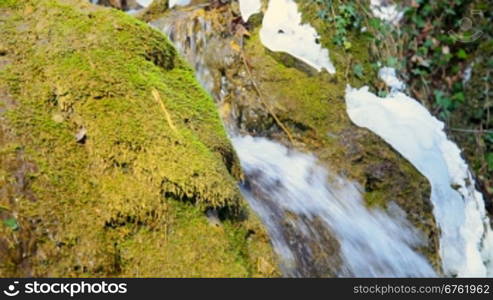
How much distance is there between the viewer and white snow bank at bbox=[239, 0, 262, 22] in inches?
211

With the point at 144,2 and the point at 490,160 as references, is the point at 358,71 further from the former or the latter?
the point at 144,2

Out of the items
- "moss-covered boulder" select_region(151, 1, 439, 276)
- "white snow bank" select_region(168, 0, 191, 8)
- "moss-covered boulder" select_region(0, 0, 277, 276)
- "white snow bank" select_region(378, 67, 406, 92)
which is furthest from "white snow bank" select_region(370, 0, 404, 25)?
"moss-covered boulder" select_region(0, 0, 277, 276)

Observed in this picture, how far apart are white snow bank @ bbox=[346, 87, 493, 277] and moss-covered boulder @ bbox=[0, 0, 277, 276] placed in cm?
216

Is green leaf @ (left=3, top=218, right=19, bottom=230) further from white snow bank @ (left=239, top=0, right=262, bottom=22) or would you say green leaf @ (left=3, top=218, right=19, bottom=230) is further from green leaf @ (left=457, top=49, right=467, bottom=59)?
green leaf @ (left=457, top=49, right=467, bottom=59)

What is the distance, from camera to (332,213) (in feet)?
11.8

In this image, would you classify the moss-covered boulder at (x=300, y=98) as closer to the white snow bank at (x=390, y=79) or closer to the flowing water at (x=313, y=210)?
the flowing water at (x=313, y=210)

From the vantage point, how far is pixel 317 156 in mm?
4281

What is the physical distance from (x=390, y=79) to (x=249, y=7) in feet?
→ 5.34

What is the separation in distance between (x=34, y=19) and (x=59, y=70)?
0.49 metres

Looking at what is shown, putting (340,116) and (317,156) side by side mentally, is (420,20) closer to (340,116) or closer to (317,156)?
(340,116)

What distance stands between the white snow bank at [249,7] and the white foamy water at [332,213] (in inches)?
66.5

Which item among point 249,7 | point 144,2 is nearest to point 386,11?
point 249,7

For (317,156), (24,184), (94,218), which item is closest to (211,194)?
(94,218)

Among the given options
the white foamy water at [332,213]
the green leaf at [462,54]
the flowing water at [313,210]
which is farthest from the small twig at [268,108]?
the green leaf at [462,54]
